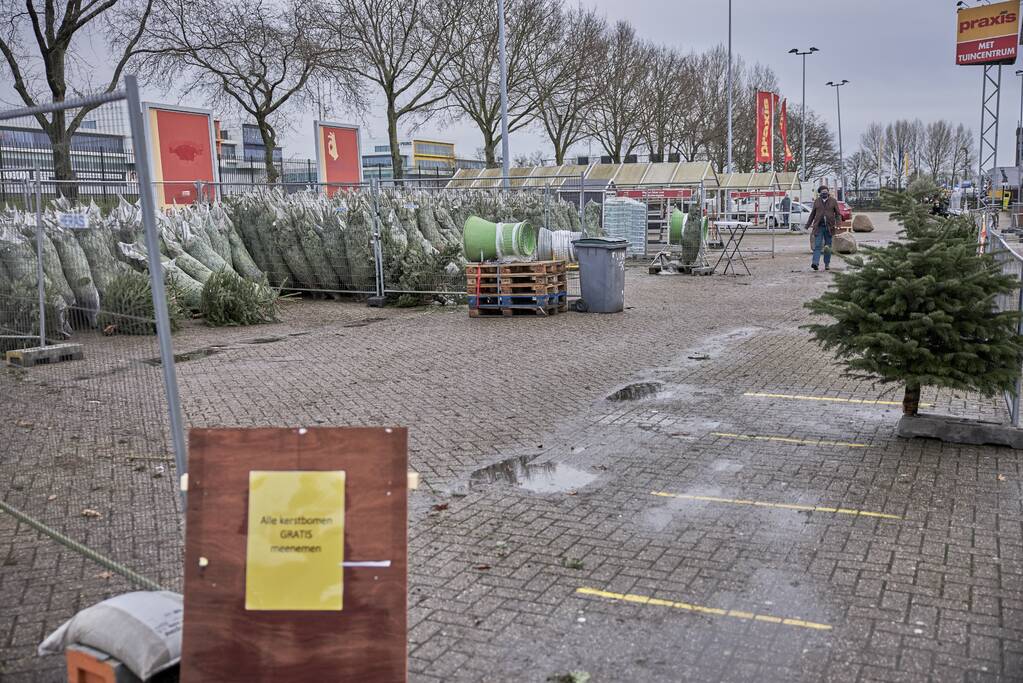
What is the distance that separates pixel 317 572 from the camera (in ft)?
10.3

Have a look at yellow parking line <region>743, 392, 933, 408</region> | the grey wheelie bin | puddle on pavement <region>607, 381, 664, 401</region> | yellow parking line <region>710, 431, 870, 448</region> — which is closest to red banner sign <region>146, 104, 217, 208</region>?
the grey wheelie bin

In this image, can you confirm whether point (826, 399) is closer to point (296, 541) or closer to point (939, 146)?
point (296, 541)

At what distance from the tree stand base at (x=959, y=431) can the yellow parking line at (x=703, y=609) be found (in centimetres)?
358

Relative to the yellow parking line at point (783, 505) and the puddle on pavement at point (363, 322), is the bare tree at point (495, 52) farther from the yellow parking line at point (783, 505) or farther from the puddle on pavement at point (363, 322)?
the yellow parking line at point (783, 505)

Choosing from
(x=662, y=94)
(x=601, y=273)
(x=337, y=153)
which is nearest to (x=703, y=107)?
(x=662, y=94)

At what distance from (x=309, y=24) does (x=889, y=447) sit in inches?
1301

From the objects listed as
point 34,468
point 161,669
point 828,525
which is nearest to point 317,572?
point 161,669

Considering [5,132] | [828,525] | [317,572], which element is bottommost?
[828,525]

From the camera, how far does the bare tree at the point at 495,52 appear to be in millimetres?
41969

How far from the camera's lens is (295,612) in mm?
3145

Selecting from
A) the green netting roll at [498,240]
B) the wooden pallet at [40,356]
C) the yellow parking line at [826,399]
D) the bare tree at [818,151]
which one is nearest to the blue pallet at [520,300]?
the green netting roll at [498,240]

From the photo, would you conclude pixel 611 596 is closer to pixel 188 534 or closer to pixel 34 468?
pixel 188 534

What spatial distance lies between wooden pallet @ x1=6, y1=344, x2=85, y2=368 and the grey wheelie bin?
8.07m

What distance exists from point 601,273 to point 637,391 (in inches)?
238
